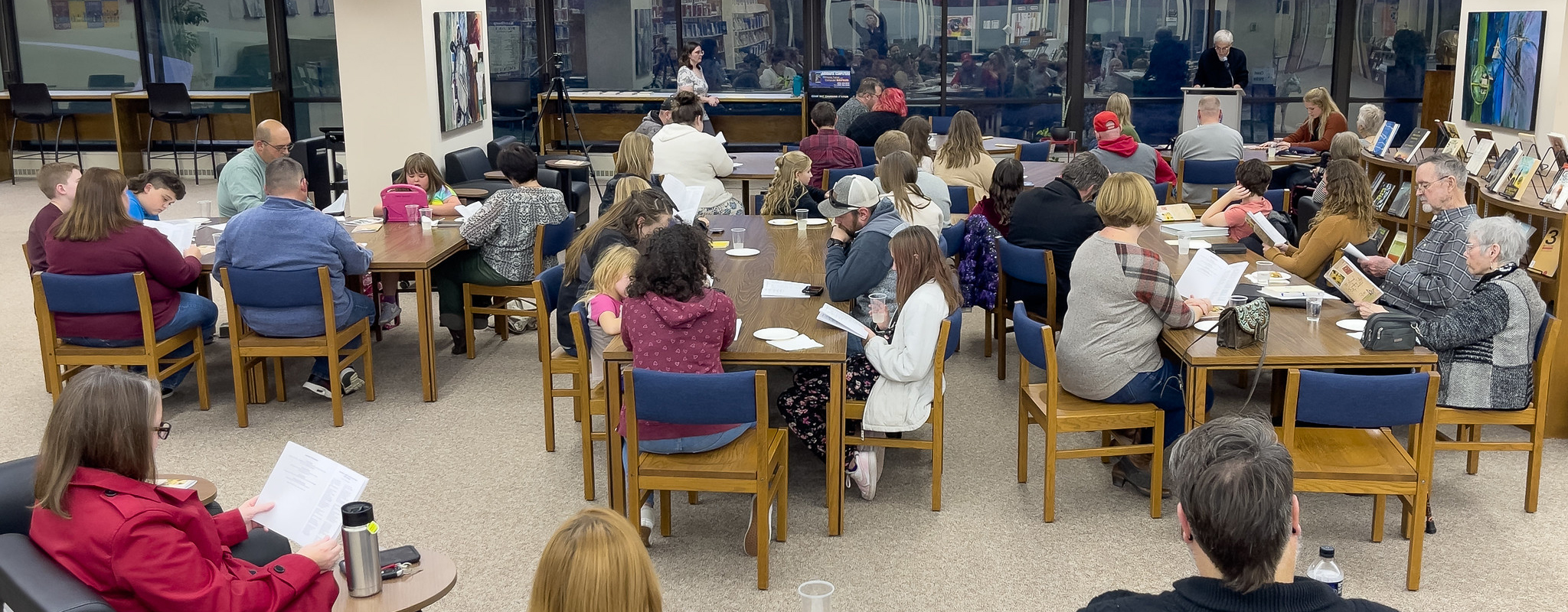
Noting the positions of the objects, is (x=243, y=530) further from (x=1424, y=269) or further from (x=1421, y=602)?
(x=1424, y=269)

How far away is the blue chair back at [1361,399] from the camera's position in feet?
12.0

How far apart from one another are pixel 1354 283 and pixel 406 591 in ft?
11.6

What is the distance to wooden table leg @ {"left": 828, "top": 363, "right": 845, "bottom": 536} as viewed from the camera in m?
4.15

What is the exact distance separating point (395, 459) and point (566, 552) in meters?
3.39

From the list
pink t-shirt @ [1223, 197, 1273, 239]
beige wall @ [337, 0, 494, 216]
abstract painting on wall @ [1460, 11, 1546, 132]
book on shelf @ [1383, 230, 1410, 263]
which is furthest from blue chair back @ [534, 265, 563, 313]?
abstract painting on wall @ [1460, 11, 1546, 132]

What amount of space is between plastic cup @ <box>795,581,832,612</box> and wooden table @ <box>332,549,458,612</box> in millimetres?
781

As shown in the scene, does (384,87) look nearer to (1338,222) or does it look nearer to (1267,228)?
(1267,228)

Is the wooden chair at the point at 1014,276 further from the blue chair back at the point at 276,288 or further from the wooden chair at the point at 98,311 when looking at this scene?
the wooden chair at the point at 98,311

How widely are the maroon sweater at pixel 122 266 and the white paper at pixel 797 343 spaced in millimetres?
2852

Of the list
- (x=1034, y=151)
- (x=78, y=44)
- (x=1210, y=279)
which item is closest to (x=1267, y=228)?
(x=1210, y=279)

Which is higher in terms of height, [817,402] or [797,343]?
[797,343]

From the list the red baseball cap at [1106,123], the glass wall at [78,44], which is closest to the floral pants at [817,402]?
the red baseball cap at [1106,123]

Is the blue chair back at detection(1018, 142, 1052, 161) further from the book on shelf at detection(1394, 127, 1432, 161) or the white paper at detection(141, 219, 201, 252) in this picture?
the white paper at detection(141, 219, 201, 252)

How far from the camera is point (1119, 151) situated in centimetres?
776
